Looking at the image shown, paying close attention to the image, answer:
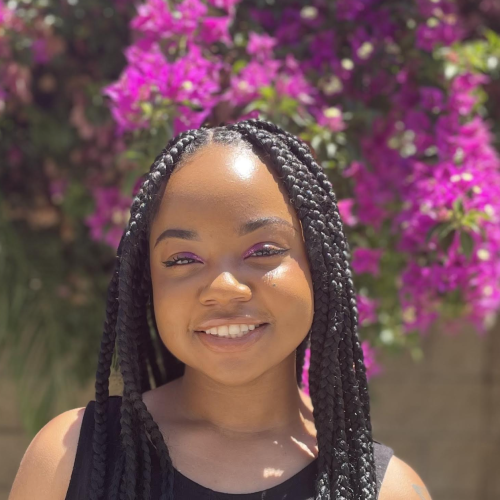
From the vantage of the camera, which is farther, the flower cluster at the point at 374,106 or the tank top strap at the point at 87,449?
the flower cluster at the point at 374,106

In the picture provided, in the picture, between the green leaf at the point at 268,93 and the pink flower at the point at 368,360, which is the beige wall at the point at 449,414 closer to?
the pink flower at the point at 368,360

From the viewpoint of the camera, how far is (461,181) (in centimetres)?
229

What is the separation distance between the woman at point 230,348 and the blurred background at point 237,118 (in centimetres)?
17

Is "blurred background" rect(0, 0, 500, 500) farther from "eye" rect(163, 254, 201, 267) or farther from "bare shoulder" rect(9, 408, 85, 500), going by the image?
"eye" rect(163, 254, 201, 267)

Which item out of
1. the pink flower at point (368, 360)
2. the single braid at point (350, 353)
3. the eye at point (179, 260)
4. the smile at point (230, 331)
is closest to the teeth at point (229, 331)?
the smile at point (230, 331)

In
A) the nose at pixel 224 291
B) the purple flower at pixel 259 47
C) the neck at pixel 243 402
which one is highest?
the purple flower at pixel 259 47

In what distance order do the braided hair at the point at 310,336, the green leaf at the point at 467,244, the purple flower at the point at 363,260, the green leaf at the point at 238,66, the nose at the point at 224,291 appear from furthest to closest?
the purple flower at the point at 363,260 → the green leaf at the point at 238,66 → the green leaf at the point at 467,244 → the braided hair at the point at 310,336 → the nose at the point at 224,291

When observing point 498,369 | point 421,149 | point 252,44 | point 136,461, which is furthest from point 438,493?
point 136,461

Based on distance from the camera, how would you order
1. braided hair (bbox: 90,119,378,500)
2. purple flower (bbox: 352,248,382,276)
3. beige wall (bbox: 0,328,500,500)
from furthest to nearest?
beige wall (bbox: 0,328,500,500)
purple flower (bbox: 352,248,382,276)
braided hair (bbox: 90,119,378,500)

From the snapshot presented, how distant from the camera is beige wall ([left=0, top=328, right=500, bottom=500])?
4.31 metres

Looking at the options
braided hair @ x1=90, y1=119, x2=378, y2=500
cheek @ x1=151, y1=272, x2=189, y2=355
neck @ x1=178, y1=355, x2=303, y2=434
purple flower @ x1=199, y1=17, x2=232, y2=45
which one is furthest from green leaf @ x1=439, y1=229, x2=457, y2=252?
cheek @ x1=151, y1=272, x2=189, y2=355

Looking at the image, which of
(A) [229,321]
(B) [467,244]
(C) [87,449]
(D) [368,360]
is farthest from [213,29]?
(C) [87,449]

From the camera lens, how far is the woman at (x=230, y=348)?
5.07ft

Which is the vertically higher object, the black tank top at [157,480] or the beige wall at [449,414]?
the beige wall at [449,414]
